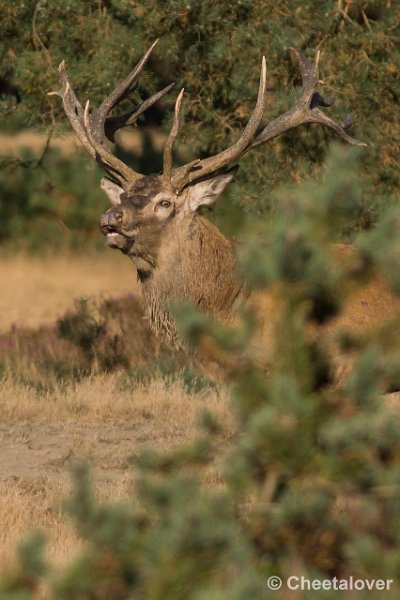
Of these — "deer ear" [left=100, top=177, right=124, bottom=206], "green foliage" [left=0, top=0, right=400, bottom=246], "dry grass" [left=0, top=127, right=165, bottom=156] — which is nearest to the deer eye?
"deer ear" [left=100, top=177, right=124, bottom=206]

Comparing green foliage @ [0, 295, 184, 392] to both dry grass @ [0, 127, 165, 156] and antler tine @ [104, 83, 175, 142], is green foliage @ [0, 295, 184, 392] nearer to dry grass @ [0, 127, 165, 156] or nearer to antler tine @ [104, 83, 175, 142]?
dry grass @ [0, 127, 165, 156]

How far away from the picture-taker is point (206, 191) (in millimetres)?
8633

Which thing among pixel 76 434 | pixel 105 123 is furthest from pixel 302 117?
pixel 76 434

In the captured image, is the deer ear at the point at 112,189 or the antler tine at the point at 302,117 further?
the antler tine at the point at 302,117

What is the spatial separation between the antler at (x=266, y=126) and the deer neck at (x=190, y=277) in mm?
363

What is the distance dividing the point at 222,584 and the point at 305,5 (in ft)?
26.5

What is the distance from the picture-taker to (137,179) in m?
8.64

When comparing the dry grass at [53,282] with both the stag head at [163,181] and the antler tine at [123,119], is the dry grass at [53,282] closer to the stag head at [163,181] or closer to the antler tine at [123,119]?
the antler tine at [123,119]

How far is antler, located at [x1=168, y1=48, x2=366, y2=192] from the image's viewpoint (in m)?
8.64

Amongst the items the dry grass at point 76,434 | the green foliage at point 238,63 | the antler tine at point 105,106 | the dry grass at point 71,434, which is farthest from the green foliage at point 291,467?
the green foliage at point 238,63

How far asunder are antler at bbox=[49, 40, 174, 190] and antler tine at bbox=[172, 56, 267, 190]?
0.28 metres

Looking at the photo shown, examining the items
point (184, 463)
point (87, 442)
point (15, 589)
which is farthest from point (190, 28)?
point (15, 589)

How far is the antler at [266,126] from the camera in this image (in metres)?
8.64

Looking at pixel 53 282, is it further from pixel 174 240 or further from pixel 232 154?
pixel 174 240
